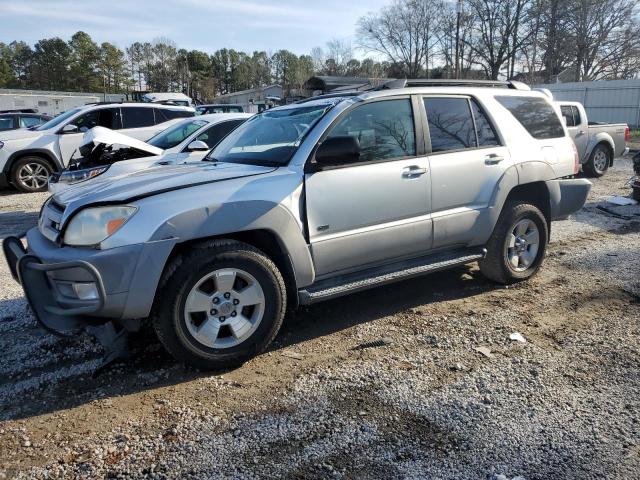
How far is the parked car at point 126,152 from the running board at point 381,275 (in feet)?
13.0

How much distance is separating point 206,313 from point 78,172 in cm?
558

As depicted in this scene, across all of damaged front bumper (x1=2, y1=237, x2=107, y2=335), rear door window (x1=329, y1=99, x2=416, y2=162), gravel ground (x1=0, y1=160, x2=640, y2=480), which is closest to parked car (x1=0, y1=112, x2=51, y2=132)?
gravel ground (x1=0, y1=160, x2=640, y2=480)

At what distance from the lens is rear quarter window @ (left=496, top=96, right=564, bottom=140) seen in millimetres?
5000

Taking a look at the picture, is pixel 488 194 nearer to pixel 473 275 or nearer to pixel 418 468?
pixel 473 275

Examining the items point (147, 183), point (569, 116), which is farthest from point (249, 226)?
point (569, 116)

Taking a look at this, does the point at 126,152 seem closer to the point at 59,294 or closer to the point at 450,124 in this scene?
the point at 59,294

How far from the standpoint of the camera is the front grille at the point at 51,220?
3.36 metres

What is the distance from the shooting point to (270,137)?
4.35 m

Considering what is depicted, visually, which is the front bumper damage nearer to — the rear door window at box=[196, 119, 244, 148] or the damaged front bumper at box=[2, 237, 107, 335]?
Result: the damaged front bumper at box=[2, 237, 107, 335]

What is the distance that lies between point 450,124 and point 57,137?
378 inches

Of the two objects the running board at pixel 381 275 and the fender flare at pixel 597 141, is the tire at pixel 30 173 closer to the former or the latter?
the running board at pixel 381 275

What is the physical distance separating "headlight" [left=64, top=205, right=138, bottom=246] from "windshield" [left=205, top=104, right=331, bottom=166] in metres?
1.18

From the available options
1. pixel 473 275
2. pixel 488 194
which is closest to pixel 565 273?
pixel 473 275

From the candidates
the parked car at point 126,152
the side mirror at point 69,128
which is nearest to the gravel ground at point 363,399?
the parked car at point 126,152
